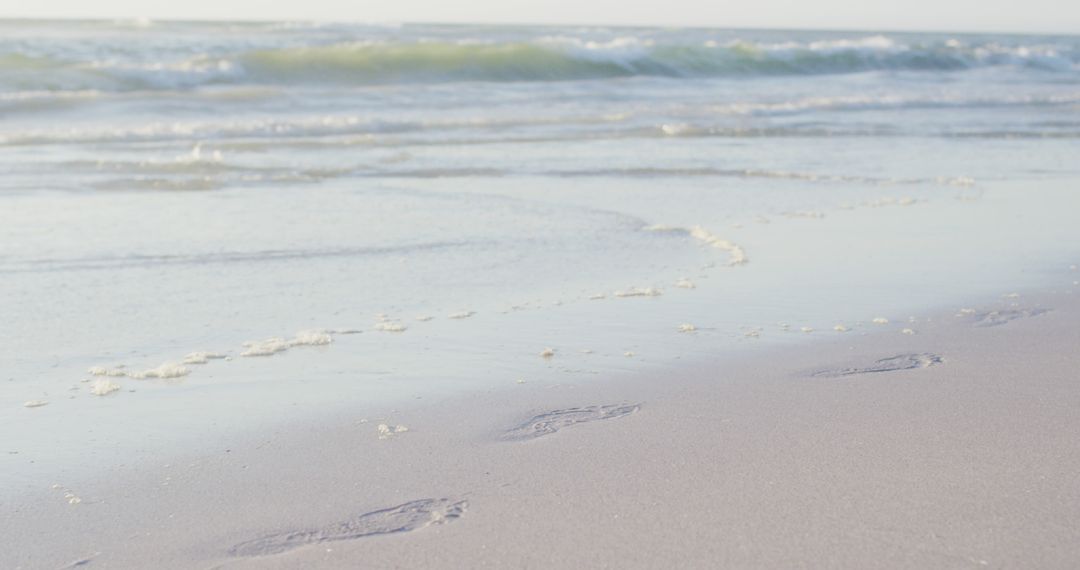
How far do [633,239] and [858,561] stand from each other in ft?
16.0

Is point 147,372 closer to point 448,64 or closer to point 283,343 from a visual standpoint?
point 283,343

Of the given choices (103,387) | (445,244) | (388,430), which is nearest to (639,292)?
(445,244)

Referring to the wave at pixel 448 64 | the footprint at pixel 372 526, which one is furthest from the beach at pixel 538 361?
the wave at pixel 448 64

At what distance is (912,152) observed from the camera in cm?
1313

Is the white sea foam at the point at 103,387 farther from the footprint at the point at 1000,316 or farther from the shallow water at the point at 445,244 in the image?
the footprint at the point at 1000,316

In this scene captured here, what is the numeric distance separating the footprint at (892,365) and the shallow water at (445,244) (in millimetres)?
482

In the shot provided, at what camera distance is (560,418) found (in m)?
3.94

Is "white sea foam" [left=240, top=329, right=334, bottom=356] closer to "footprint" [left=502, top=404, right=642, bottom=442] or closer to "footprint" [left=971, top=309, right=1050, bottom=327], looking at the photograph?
"footprint" [left=502, top=404, right=642, bottom=442]

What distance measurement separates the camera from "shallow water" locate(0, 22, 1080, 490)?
4488 millimetres

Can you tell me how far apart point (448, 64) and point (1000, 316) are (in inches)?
976

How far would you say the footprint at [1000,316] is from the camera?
17.3ft

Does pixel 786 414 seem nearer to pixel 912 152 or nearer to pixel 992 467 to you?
pixel 992 467

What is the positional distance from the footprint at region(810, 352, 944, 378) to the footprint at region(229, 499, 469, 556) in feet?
5.92

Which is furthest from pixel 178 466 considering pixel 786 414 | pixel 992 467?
pixel 992 467
